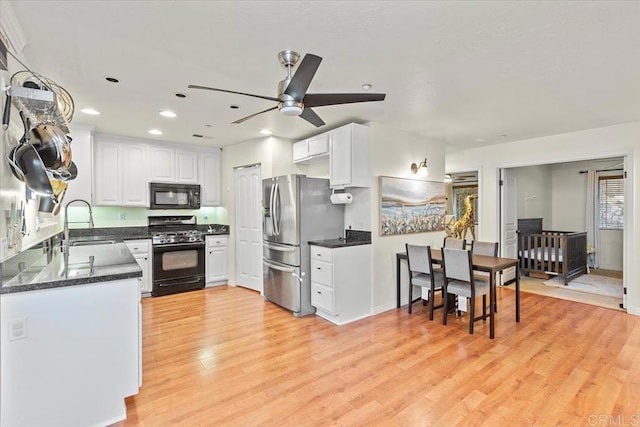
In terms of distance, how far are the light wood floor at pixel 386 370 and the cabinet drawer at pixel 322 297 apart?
0.21 m

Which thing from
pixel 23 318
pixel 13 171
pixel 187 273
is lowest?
pixel 187 273

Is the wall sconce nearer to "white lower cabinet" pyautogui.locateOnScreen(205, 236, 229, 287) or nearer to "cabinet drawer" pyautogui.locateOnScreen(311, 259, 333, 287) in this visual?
"cabinet drawer" pyautogui.locateOnScreen(311, 259, 333, 287)

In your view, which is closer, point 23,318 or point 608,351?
point 23,318

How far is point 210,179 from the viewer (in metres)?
5.60

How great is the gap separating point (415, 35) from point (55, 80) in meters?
2.90

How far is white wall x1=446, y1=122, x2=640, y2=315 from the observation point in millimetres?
3955

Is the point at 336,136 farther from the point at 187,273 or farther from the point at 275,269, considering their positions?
the point at 187,273

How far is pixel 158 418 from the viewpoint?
2.03 metres

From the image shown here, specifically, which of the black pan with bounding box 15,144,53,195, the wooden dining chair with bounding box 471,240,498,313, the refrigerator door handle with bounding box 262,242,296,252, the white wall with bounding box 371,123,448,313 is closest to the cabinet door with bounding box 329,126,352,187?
the white wall with bounding box 371,123,448,313

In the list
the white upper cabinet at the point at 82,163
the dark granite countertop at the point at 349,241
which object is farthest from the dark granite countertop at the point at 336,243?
the white upper cabinet at the point at 82,163

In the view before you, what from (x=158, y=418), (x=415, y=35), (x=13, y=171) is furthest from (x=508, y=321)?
(x=13, y=171)

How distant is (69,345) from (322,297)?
2.48 m

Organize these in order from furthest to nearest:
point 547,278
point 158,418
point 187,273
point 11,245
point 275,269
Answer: point 547,278
point 187,273
point 275,269
point 158,418
point 11,245

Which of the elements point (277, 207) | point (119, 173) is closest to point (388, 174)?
point (277, 207)
